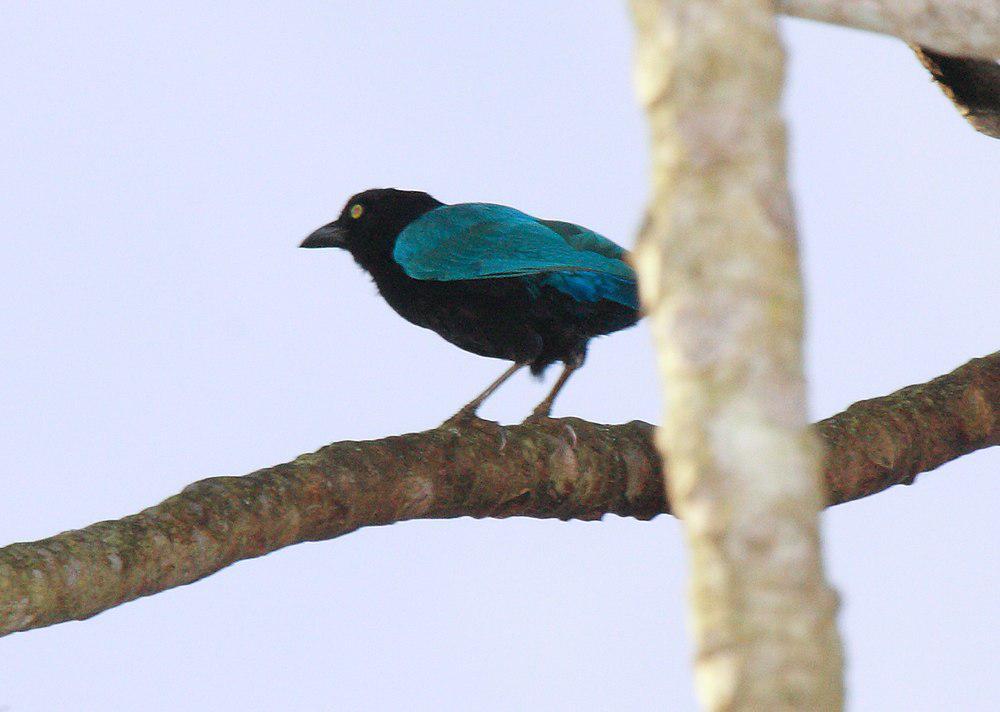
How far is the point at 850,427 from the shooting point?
4.92m

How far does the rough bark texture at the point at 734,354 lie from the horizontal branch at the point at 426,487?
6.43ft

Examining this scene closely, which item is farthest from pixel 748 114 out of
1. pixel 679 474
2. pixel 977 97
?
pixel 977 97

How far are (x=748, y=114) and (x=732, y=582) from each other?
2.39 ft

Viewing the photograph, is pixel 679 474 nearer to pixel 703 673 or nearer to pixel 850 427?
pixel 703 673

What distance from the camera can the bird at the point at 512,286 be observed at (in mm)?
5547

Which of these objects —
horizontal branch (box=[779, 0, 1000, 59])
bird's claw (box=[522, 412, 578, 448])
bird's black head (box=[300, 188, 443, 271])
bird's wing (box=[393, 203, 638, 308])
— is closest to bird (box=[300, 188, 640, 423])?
bird's wing (box=[393, 203, 638, 308])

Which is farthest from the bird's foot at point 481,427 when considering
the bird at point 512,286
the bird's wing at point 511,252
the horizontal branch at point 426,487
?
the bird's wing at point 511,252

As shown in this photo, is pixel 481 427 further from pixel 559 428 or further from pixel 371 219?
pixel 371 219

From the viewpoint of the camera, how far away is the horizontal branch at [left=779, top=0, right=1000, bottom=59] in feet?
11.0

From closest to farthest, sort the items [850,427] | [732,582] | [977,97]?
[732,582] < [850,427] < [977,97]

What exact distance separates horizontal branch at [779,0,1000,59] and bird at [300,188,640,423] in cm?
211

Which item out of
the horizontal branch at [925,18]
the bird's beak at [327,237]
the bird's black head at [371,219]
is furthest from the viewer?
the bird's beak at [327,237]

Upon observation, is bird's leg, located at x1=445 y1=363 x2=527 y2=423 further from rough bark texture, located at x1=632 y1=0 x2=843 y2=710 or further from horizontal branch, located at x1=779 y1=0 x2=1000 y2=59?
rough bark texture, located at x1=632 y1=0 x2=843 y2=710

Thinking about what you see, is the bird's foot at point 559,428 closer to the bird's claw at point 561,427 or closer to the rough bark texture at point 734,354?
the bird's claw at point 561,427
